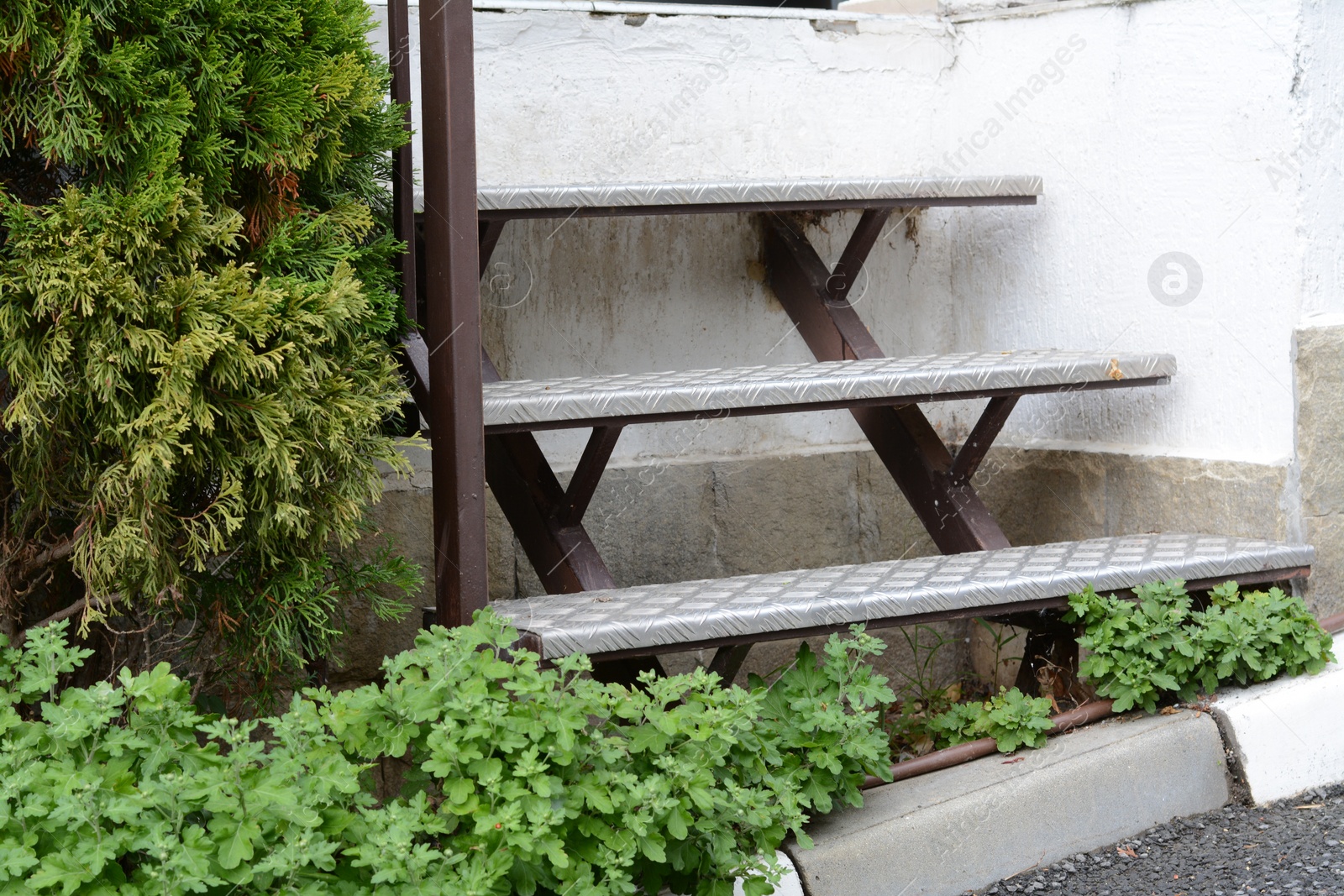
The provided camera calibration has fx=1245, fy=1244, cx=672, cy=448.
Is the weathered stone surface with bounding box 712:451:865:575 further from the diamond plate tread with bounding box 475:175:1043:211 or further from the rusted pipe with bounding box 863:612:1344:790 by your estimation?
the rusted pipe with bounding box 863:612:1344:790

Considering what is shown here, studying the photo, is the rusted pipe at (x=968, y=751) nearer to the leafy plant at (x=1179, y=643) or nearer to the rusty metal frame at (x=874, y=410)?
the leafy plant at (x=1179, y=643)

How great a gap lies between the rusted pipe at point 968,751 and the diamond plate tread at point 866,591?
0.24m

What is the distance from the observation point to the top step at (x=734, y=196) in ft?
8.34

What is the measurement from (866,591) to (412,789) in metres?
0.89

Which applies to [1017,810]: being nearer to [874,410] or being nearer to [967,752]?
[967,752]

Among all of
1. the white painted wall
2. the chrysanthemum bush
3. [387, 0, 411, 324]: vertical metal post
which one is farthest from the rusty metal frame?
the chrysanthemum bush

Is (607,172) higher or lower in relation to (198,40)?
higher

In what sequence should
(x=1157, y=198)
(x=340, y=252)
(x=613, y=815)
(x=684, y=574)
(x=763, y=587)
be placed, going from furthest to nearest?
(x=684, y=574) → (x=1157, y=198) → (x=763, y=587) → (x=340, y=252) → (x=613, y=815)

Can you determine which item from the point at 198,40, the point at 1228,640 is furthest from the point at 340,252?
the point at 1228,640

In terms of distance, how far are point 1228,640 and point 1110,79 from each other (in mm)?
1415

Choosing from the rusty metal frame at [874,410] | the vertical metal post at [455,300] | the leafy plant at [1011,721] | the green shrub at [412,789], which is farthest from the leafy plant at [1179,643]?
the vertical metal post at [455,300]

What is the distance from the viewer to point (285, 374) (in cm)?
182

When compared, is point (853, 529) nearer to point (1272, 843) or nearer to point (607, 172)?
point (607, 172)

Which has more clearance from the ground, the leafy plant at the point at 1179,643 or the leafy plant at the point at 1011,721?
the leafy plant at the point at 1179,643
